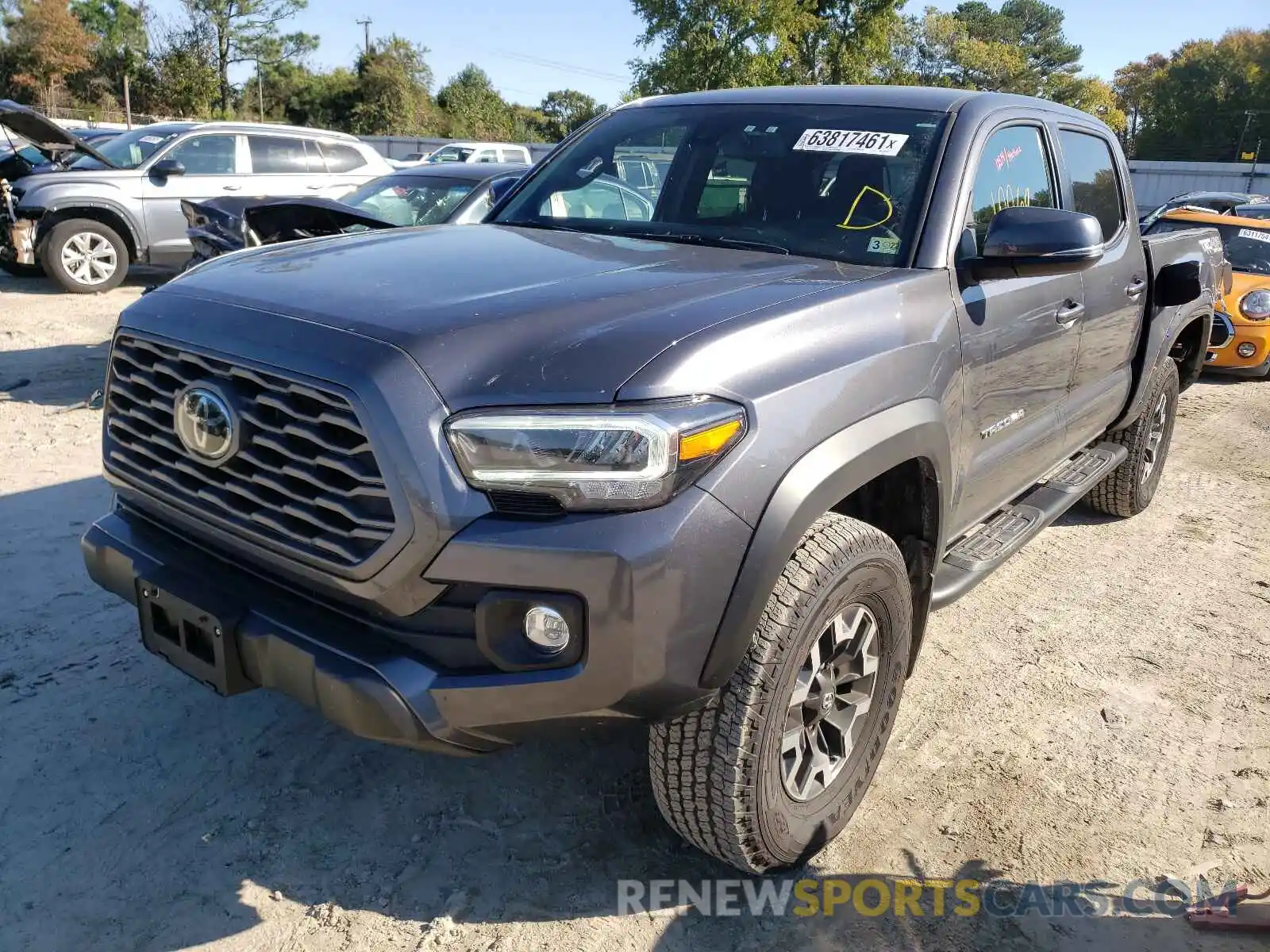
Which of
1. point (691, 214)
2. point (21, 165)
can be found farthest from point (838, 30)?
point (691, 214)

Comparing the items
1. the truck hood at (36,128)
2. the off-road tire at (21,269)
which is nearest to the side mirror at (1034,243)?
the truck hood at (36,128)

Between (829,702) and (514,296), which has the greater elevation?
(514,296)

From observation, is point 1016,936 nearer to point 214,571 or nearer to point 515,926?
point 515,926

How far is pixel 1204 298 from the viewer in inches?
214

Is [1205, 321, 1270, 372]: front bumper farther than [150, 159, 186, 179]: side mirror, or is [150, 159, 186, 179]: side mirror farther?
[150, 159, 186, 179]: side mirror

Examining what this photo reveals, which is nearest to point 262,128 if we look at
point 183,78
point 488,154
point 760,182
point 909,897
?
point 760,182

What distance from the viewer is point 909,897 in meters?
2.63

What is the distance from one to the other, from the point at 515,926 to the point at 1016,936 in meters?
1.22

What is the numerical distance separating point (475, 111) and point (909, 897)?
195 feet

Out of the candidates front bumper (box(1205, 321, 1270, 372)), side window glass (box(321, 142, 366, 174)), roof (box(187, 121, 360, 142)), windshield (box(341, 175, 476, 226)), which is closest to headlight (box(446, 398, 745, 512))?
windshield (box(341, 175, 476, 226))

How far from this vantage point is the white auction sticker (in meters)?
3.21

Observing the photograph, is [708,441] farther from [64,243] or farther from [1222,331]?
[64,243]

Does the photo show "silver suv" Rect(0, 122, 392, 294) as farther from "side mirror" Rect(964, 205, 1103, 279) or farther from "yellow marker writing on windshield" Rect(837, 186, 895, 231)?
"side mirror" Rect(964, 205, 1103, 279)

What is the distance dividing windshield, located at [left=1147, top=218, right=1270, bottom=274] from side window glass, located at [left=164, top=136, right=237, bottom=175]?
31.4ft
